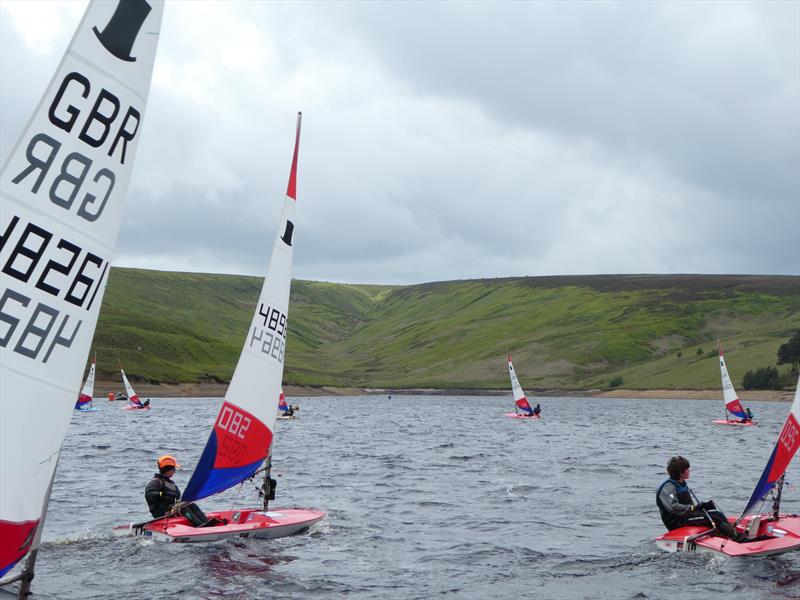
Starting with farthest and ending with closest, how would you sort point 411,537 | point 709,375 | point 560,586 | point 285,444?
point 709,375 → point 285,444 → point 411,537 → point 560,586

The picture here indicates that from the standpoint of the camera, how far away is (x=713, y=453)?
49.7 meters

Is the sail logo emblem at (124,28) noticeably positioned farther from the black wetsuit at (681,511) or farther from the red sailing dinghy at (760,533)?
the red sailing dinghy at (760,533)

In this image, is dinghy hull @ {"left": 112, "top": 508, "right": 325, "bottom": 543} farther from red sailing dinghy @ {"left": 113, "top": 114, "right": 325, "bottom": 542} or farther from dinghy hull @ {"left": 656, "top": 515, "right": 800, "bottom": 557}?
dinghy hull @ {"left": 656, "top": 515, "right": 800, "bottom": 557}

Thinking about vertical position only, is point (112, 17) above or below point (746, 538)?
above

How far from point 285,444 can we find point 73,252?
47894 mm

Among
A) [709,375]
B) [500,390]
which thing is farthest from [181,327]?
[709,375]

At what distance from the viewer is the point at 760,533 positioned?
20359mm

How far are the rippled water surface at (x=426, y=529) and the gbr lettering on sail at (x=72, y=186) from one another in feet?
33.6

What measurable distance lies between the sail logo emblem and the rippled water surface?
11.8 metres

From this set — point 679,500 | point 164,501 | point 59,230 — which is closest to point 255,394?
point 164,501

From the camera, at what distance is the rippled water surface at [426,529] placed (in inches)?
699

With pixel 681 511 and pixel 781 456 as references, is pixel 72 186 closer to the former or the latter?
pixel 681 511

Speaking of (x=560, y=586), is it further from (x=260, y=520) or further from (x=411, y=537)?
(x=260, y=520)

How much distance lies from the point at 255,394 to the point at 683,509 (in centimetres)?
1041
